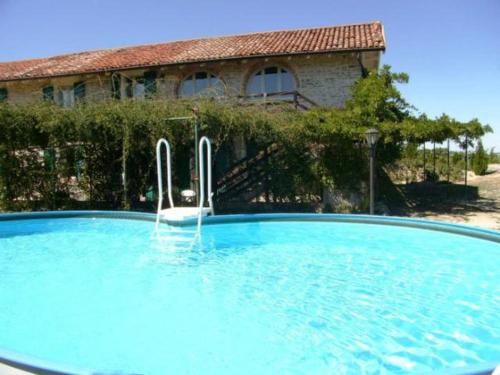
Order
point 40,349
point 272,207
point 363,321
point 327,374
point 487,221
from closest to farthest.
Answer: point 327,374, point 40,349, point 363,321, point 487,221, point 272,207

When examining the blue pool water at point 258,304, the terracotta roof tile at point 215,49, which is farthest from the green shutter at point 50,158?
the terracotta roof tile at point 215,49

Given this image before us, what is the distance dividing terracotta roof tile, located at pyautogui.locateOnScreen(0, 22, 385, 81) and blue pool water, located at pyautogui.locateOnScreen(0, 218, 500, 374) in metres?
11.5

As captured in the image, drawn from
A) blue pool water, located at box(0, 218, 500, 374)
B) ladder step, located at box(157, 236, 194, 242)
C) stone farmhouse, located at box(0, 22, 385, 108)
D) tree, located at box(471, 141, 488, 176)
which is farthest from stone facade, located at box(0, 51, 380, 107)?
→ tree, located at box(471, 141, 488, 176)

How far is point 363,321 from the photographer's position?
449cm

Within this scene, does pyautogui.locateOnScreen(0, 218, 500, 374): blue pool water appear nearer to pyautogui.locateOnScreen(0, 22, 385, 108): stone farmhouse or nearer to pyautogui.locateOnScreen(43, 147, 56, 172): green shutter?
pyautogui.locateOnScreen(43, 147, 56, 172): green shutter

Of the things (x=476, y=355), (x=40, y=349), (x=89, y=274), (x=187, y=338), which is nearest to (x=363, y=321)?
(x=476, y=355)

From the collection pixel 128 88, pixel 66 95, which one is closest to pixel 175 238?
pixel 128 88

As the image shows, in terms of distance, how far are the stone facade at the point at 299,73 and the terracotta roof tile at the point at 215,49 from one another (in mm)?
382

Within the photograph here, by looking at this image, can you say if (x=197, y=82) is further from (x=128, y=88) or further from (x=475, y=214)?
(x=475, y=214)

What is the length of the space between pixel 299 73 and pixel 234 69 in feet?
10.4

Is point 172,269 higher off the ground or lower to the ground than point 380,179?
lower

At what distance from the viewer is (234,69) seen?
19.2 m

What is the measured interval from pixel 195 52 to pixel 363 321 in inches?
708

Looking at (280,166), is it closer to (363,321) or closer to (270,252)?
(270,252)
